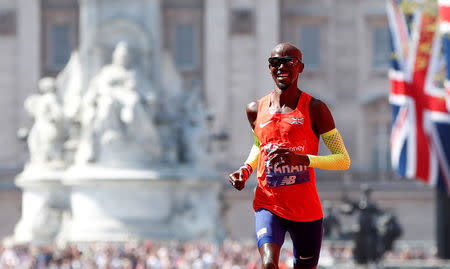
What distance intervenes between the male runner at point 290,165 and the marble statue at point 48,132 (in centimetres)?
2867

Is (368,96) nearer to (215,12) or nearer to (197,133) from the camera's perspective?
(215,12)

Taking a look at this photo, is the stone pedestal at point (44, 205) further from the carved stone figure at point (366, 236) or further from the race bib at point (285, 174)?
the race bib at point (285, 174)

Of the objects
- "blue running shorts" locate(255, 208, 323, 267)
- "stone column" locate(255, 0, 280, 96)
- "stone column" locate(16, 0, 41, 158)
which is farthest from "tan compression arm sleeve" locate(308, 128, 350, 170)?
"stone column" locate(16, 0, 41, 158)

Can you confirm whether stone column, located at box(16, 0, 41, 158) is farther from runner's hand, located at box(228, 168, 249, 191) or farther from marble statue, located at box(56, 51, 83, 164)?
runner's hand, located at box(228, 168, 249, 191)

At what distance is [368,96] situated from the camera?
73.0 meters

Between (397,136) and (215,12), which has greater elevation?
(215,12)

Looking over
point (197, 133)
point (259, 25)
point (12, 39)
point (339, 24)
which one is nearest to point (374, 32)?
point (339, 24)

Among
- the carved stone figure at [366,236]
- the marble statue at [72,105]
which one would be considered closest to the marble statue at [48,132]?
the marble statue at [72,105]

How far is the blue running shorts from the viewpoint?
A: 9039 mm

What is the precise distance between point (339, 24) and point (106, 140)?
133 ft

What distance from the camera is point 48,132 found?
123 feet

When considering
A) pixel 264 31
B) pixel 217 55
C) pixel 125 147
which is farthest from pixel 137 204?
pixel 264 31

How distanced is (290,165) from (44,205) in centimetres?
2901

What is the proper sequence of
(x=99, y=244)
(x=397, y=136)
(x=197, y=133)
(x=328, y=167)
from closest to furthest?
1. (x=328, y=167)
2. (x=397, y=136)
3. (x=99, y=244)
4. (x=197, y=133)
